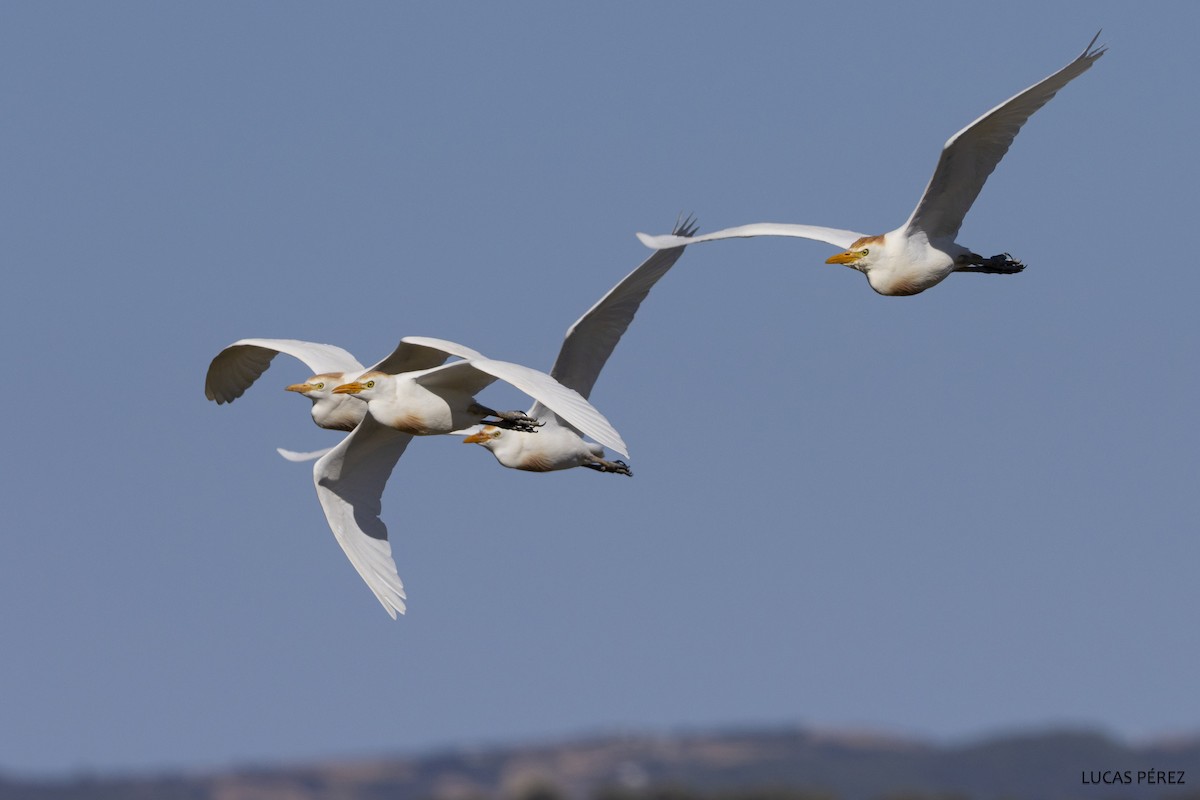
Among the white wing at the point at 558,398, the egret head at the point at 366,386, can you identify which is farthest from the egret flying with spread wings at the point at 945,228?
the egret head at the point at 366,386

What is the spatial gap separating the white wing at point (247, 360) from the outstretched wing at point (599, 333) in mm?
3424

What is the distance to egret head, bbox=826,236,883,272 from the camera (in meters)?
28.2

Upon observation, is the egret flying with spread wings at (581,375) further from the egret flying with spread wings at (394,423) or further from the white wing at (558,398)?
the white wing at (558,398)

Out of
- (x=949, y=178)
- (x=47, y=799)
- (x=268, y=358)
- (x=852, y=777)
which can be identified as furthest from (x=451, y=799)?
(x=949, y=178)

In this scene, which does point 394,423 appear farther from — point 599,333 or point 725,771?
point 725,771

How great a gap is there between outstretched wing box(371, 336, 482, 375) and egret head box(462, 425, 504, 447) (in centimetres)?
124

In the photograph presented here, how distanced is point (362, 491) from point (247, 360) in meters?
5.02

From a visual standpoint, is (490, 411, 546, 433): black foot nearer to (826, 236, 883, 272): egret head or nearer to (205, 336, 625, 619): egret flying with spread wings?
(205, 336, 625, 619): egret flying with spread wings

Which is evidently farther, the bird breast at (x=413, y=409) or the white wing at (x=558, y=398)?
the bird breast at (x=413, y=409)

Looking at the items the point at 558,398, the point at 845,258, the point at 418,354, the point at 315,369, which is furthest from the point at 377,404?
the point at 845,258

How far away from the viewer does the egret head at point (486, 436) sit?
103 feet

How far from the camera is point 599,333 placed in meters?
Result: 32.1

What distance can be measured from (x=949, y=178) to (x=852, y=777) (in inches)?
5832

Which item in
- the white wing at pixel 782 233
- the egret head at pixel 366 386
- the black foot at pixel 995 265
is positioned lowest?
the egret head at pixel 366 386
